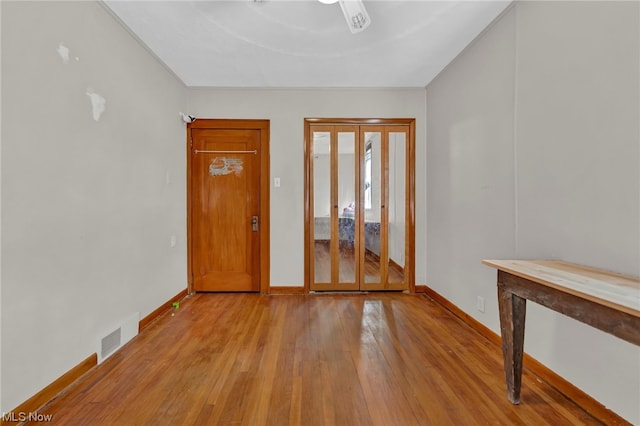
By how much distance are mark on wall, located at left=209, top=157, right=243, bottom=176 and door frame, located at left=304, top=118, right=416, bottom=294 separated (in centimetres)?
85

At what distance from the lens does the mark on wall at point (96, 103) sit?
6.26ft

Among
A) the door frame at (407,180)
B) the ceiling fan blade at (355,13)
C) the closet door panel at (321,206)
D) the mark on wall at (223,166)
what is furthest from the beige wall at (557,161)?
the mark on wall at (223,166)

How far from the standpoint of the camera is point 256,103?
11.3 ft

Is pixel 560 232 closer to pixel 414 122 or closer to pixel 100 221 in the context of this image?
pixel 414 122

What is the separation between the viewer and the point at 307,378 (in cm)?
178

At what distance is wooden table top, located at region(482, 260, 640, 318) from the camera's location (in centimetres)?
96

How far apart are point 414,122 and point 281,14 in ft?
6.64

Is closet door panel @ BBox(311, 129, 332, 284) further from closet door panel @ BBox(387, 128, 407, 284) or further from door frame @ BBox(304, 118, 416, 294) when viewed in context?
closet door panel @ BBox(387, 128, 407, 284)

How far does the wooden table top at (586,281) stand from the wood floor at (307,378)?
76 cm

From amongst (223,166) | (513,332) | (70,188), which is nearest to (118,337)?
(70,188)

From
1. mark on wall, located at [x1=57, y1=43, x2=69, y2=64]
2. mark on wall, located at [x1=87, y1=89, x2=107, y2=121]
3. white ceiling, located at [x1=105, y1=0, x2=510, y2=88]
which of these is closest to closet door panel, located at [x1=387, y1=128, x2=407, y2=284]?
white ceiling, located at [x1=105, y1=0, x2=510, y2=88]

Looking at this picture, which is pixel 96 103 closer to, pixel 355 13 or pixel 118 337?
pixel 118 337

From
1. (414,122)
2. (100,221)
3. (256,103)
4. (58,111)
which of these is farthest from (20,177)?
(414,122)

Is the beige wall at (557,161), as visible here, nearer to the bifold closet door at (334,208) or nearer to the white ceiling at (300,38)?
the white ceiling at (300,38)
